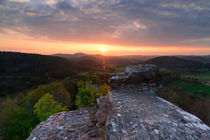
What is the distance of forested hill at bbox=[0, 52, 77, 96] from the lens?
171 ft

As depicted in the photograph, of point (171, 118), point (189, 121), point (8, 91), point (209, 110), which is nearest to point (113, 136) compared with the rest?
point (171, 118)

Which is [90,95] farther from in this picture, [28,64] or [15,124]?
[28,64]

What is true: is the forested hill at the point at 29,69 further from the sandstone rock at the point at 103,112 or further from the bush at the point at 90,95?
the sandstone rock at the point at 103,112

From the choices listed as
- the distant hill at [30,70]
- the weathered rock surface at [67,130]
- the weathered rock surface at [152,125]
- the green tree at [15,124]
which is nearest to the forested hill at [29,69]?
the distant hill at [30,70]

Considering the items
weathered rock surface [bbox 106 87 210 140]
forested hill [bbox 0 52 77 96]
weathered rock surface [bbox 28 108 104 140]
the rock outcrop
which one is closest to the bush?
the rock outcrop

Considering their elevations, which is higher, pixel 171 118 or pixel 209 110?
pixel 171 118

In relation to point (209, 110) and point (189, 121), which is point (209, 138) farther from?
point (209, 110)

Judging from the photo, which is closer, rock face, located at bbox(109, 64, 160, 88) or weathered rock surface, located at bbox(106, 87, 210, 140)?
weathered rock surface, located at bbox(106, 87, 210, 140)

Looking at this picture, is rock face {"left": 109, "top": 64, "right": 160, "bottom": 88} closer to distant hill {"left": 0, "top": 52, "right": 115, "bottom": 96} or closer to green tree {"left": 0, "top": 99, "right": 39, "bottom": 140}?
green tree {"left": 0, "top": 99, "right": 39, "bottom": 140}

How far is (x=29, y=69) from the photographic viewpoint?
69.9 meters

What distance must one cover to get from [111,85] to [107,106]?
1746 millimetres

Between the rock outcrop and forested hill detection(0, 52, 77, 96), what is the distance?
56.4 meters

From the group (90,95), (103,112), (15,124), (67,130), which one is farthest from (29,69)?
(103,112)

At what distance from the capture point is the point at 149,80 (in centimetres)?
569
